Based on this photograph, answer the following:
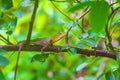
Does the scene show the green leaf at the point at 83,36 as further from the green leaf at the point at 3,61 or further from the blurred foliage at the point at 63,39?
the green leaf at the point at 3,61

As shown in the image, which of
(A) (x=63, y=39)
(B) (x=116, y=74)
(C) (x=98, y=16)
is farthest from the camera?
(A) (x=63, y=39)

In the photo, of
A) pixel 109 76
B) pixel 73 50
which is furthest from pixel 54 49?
pixel 109 76

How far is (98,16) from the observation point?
53 cm

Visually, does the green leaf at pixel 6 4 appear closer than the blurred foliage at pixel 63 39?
No

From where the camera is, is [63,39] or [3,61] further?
[63,39]

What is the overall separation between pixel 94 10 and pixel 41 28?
58.6 inches

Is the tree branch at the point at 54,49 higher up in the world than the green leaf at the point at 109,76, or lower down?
higher up

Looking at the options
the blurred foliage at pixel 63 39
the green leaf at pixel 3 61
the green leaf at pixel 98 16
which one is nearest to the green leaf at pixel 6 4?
the blurred foliage at pixel 63 39

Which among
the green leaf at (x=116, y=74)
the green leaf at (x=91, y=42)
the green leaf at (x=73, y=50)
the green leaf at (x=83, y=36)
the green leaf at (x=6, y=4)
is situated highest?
the green leaf at (x=6, y=4)

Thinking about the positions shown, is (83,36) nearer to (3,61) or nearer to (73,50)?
(73,50)

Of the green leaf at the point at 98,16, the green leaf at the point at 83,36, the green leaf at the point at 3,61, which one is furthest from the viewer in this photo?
the green leaf at the point at 83,36

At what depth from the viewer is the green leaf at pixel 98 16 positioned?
20.7 inches

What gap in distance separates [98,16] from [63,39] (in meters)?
0.45

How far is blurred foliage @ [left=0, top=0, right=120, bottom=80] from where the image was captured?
1.89 feet
